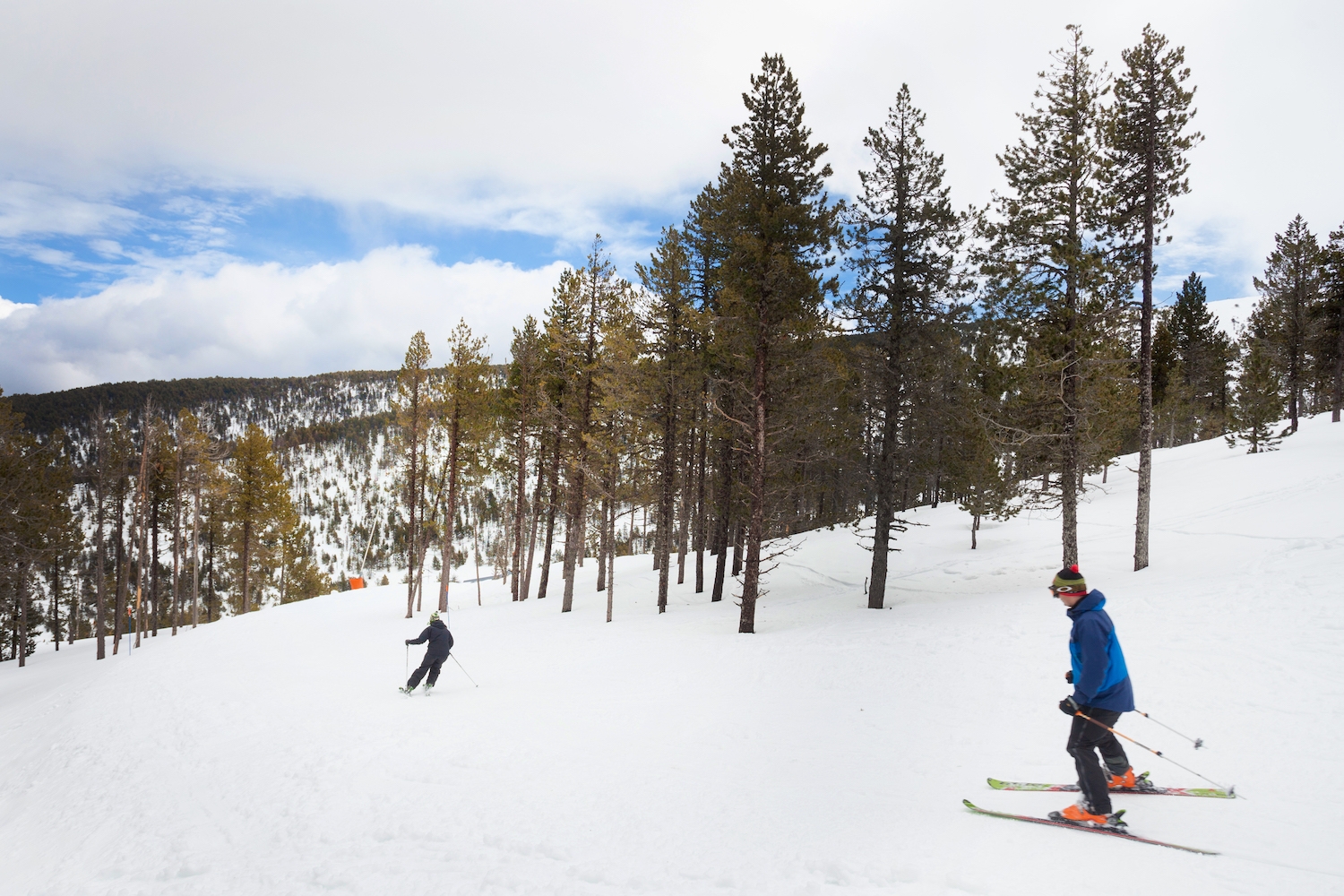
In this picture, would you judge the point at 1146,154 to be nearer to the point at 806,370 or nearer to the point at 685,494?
the point at 806,370

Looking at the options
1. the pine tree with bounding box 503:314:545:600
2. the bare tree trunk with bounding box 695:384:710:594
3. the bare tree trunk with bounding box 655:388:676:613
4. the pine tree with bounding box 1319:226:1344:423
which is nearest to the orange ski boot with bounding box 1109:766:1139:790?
the bare tree trunk with bounding box 695:384:710:594

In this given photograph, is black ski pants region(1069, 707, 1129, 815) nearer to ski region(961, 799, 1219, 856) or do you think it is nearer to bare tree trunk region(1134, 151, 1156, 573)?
ski region(961, 799, 1219, 856)

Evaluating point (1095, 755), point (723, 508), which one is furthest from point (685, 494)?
point (1095, 755)

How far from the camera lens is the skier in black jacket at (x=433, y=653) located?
449 inches

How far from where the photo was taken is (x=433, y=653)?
37.7ft

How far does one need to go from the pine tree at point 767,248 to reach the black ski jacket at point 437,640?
22.9 ft

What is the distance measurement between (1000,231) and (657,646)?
1401cm

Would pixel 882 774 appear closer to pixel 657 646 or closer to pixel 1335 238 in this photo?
pixel 657 646

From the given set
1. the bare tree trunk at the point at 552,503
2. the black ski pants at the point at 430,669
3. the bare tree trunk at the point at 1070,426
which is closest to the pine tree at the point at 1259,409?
the bare tree trunk at the point at 1070,426

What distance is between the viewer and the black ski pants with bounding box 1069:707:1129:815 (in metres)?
5.02

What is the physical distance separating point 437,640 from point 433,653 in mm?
262

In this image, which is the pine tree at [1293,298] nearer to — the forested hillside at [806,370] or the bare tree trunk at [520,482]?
the forested hillside at [806,370]

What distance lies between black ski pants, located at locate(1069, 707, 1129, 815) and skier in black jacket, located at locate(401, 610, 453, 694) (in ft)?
33.3

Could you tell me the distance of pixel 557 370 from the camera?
77.8 feet
